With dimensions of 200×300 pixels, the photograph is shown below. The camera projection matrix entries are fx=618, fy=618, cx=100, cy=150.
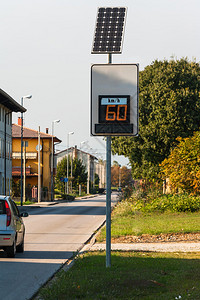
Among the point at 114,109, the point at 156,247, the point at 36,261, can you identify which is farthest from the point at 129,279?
the point at 156,247

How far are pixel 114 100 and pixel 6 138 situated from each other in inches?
2035

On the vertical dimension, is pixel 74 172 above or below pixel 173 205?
above

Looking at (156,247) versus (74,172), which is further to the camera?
(74,172)

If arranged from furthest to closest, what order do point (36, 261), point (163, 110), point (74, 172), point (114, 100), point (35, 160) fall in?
point (74, 172), point (35, 160), point (163, 110), point (36, 261), point (114, 100)

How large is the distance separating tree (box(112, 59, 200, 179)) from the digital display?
3022 cm

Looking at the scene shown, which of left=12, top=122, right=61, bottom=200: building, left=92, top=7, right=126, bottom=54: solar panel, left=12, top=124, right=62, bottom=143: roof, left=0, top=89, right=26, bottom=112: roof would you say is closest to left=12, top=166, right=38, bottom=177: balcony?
left=12, top=122, right=61, bottom=200: building

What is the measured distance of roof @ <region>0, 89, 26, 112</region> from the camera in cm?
5559

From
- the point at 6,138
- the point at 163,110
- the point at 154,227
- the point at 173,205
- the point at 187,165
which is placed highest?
the point at 163,110

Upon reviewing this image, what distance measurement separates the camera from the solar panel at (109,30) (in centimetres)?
1165

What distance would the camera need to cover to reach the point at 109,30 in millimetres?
11922

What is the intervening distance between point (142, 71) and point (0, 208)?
3103 cm

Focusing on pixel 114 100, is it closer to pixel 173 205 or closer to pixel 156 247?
pixel 156 247

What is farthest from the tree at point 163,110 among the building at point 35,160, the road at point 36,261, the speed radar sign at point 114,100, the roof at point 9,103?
the building at point 35,160

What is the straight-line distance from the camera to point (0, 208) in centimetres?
1529
